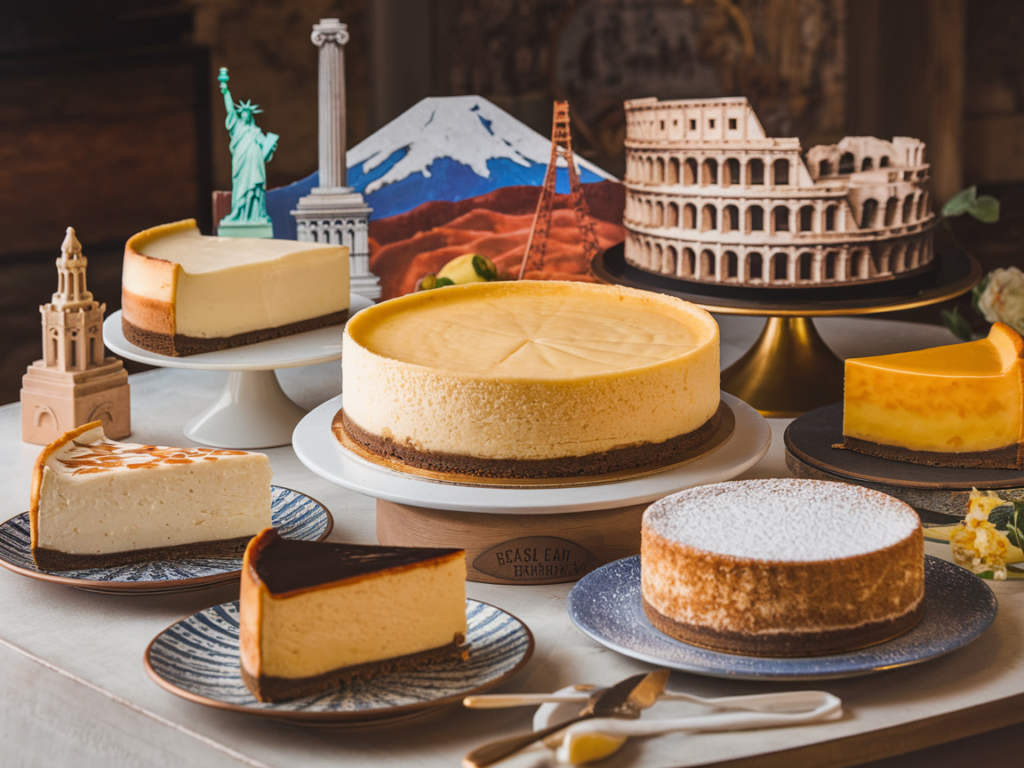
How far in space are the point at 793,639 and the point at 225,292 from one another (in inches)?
46.0

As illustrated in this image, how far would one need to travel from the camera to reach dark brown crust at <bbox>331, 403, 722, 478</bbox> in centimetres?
143

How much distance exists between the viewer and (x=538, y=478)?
142 centimetres

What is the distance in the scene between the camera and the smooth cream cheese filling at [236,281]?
1990mm

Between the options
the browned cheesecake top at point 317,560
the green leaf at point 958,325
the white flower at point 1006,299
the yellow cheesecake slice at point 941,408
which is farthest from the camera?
the green leaf at point 958,325

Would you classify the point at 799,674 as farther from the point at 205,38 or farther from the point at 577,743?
the point at 205,38

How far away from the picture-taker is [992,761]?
1.26m

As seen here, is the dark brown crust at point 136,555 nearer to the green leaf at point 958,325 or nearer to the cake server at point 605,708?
the cake server at point 605,708

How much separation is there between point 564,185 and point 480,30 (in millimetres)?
440

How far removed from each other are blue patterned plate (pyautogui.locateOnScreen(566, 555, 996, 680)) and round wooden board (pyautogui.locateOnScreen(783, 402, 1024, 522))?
164 mm

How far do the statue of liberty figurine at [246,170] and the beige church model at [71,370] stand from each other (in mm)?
443

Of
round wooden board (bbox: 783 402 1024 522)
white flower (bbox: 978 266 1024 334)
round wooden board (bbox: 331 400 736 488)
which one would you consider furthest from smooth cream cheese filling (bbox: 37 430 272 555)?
white flower (bbox: 978 266 1024 334)

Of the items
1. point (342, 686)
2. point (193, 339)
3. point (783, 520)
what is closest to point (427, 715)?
point (342, 686)

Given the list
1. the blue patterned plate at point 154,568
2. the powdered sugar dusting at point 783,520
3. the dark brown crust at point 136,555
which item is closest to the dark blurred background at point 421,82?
the powdered sugar dusting at point 783,520

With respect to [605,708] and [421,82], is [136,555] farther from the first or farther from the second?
[421,82]
